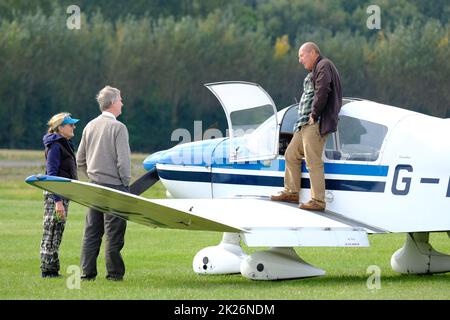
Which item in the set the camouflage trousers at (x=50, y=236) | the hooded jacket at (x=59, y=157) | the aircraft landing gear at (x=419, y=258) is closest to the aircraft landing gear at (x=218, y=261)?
the camouflage trousers at (x=50, y=236)

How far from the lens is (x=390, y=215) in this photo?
34.6ft

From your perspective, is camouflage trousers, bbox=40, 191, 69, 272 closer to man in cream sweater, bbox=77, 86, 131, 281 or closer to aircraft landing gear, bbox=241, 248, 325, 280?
man in cream sweater, bbox=77, 86, 131, 281

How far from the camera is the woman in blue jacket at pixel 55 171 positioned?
10977 millimetres

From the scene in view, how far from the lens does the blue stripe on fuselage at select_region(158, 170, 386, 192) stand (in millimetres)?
10664

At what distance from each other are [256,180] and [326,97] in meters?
1.39

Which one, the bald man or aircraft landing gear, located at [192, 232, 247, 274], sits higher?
the bald man

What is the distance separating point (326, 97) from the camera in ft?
34.7

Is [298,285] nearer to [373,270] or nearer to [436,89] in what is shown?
[373,270]

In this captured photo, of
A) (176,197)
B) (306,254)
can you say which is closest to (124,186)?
(176,197)

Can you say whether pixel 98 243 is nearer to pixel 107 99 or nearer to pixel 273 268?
pixel 107 99

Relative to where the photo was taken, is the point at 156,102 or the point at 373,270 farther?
the point at 156,102

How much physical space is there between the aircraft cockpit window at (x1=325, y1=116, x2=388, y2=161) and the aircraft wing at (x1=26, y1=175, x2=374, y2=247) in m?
0.65

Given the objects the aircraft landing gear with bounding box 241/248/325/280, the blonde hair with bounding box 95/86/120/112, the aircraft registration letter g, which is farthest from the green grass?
the blonde hair with bounding box 95/86/120/112

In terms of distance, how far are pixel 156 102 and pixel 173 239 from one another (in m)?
31.5
